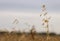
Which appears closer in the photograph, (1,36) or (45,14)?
(45,14)

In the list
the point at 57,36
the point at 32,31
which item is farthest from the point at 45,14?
the point at 57,36

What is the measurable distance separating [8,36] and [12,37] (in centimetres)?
6

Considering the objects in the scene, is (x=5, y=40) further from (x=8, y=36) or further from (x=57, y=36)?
(x=57, y=36)

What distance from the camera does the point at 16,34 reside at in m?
9.61

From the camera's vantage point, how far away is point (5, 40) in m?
9.55

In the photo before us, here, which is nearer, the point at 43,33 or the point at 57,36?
the point at 43,33

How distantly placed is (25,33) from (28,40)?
16cm

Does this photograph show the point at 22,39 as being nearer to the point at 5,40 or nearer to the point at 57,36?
the point at 5,40

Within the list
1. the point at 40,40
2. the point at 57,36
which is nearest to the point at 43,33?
the point at 40,40

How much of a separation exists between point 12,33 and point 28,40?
11.4 inches

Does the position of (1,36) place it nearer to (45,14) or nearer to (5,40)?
(5,40)

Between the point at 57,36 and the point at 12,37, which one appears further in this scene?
the point at 57,36

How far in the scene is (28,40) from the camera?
31.6ft

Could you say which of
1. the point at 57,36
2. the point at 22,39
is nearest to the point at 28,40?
the point at 22,39
